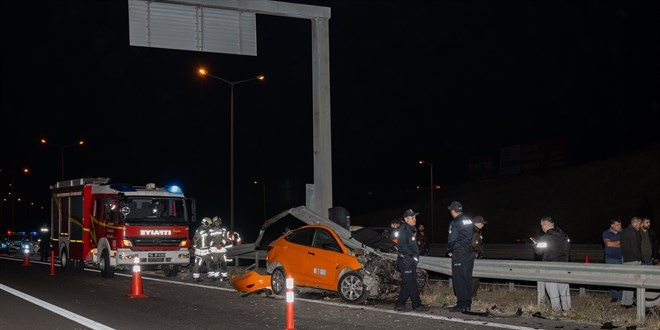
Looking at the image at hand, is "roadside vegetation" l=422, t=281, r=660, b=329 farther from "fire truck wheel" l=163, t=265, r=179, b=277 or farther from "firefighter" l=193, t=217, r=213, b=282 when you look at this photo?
"fire truck wheel" l=163, t=265, r=179, b=277

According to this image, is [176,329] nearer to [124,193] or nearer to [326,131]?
[326,131]

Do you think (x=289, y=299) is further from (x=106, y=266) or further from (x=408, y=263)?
(x=106, y=266)

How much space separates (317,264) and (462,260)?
3.23 meters

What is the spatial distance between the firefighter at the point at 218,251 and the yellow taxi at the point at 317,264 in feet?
13.3

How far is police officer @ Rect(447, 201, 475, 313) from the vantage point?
39.9 feet

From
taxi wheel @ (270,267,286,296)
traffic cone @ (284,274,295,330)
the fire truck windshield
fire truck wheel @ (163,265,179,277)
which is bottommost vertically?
fire truck wheel @ (163,265,179,277)

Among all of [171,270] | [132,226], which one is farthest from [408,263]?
[171,270]

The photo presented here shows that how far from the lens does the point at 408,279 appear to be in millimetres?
12266

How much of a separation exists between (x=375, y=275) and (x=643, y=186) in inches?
2389

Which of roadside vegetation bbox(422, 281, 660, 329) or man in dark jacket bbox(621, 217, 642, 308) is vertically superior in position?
man in dark jacket bbox(621, 217, 642, 308)

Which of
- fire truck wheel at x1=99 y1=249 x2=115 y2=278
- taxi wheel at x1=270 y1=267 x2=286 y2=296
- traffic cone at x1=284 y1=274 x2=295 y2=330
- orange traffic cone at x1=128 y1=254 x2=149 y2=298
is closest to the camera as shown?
traffic cone at x1=284 y1=274 x2=295 y2=330

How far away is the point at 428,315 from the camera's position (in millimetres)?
11953

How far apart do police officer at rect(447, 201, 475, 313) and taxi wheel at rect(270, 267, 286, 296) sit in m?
4.04

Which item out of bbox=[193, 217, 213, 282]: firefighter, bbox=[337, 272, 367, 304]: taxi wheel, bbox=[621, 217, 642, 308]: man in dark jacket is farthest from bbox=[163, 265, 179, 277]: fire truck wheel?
bbox=[621, 217, 642, 308]: man in dark jacket
